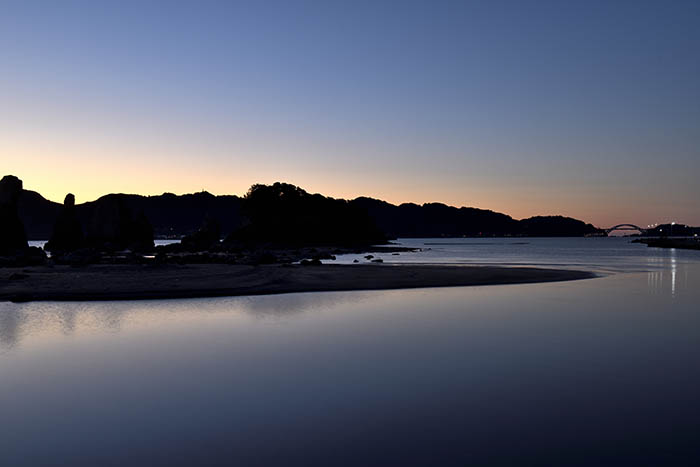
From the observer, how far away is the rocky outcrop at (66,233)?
394 feet

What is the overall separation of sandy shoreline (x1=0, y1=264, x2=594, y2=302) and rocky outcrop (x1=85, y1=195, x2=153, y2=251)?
340ft

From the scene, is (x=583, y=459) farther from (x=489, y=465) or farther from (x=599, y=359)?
(x=599, y=359)

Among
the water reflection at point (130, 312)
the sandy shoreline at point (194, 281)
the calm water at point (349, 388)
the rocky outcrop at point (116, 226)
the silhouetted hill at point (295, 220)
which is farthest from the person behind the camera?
the silhouetted hill at point (295, 220)

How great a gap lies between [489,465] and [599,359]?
8.11 metres

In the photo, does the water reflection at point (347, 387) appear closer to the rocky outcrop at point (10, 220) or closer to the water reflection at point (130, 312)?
the water reflection at point (130, 312)

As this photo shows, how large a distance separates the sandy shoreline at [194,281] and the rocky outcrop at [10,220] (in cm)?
5474

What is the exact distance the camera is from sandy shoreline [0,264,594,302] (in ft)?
88.7

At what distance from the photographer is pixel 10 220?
86750 millimetres

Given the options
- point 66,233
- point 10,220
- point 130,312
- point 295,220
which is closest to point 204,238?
point 66,233

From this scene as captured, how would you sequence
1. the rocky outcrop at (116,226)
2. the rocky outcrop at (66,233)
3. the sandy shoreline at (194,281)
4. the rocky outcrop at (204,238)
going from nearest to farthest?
1. the sandy shoreline at (194,281)
2. the rocky outcrop at (204,238)
3. the rocky outcrop at (66,233)
4. the rocky outcrop at (116,226)

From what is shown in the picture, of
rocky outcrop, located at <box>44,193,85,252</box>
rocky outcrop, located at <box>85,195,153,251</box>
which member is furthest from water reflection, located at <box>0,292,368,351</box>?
rocky outcrop, located at <box>85,195,153,251</box>

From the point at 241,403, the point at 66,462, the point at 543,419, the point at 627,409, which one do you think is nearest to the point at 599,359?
the point at 627,409

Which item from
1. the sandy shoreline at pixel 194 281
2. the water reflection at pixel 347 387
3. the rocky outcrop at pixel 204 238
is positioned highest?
the rocky outcrop at pixel 204 238

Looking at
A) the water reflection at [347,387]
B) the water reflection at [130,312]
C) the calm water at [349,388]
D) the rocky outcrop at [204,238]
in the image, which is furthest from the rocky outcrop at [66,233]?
the water reflection at [347,387]
